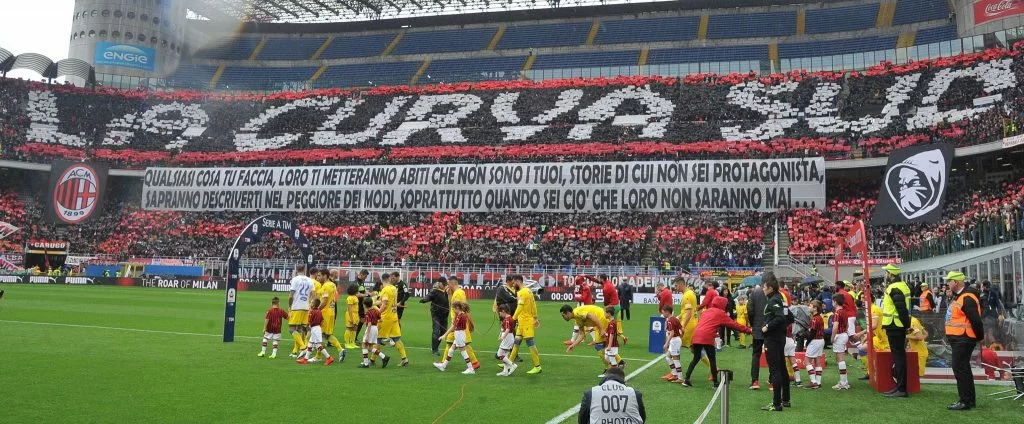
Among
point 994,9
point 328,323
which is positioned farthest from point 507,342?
point 994,9

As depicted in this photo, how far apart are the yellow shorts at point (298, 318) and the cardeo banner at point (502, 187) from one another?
108ft

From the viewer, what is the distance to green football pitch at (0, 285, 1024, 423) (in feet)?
32.0

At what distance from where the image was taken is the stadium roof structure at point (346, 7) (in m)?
73.9

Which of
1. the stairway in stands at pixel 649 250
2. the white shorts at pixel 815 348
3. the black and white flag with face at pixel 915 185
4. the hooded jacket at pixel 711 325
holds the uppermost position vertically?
the black and white flag with face at pixel 915 185

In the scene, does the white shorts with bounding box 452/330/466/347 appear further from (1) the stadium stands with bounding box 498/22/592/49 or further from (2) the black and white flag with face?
(1) the stadium stands with bounding box 498/22/592/49

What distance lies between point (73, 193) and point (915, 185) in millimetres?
54879

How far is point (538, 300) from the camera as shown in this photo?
134 ft

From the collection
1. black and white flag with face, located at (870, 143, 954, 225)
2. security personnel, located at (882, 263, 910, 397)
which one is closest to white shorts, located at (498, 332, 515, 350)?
security personnel, located at (882, 263, 910, 397)

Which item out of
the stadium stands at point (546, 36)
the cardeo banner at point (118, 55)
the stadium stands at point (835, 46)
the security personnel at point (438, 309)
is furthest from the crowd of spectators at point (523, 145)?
the security personnel at point (438, 309)

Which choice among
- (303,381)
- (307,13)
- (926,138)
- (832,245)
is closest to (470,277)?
(832,245)

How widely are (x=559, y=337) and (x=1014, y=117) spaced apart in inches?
1169

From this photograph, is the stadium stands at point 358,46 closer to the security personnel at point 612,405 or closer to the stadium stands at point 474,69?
the stadium stands at point 474,69

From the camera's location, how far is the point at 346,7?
76688mm

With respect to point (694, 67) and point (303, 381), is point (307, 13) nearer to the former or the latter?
point (694, 67)
